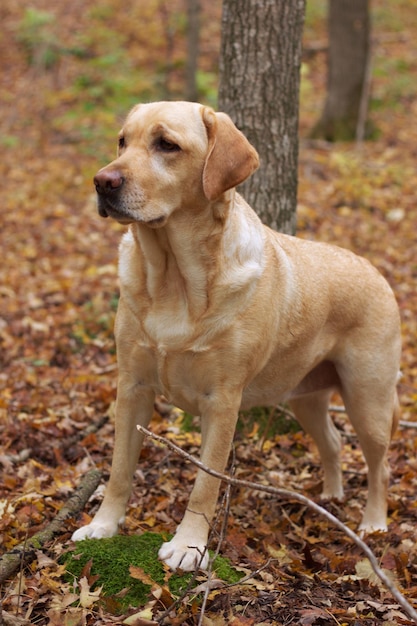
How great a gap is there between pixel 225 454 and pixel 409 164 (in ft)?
35.4

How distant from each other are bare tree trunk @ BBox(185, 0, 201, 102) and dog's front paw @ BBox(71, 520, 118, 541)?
12967 millimetres

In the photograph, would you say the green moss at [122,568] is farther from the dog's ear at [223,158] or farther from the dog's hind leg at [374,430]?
the dog's ear at [223,158]

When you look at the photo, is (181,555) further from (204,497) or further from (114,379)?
(114,379)

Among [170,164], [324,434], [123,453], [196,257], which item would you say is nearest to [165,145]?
[170,164]

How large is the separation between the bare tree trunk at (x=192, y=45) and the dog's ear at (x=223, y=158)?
1231 cm

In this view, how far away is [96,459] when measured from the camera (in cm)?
562

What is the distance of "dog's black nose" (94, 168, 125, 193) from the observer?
146 inches

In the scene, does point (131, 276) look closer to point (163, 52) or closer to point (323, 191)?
point (323, 191)

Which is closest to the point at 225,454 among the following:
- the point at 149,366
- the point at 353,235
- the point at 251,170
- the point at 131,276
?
the point at 149,366

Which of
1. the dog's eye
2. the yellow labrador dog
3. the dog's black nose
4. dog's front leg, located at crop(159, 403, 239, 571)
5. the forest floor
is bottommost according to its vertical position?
the forest floor

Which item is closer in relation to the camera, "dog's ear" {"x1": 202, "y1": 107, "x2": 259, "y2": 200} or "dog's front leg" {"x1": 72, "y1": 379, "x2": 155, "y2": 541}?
"dog's ear" {"x1": 202, "y1": 107, "x2": 259, "y2": 200}

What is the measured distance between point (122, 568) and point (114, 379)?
3.18 m

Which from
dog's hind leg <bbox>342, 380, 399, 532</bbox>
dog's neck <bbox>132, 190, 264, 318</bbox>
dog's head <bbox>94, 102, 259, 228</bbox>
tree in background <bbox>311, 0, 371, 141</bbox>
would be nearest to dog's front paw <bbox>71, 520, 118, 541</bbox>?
dog's neck <bbox>132, 190, 264, 318</bbox>

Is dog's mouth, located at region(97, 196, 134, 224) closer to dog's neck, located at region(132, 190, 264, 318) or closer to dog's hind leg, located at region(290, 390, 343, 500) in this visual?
dog's neck, located at region(132, 190, 264, 318)
